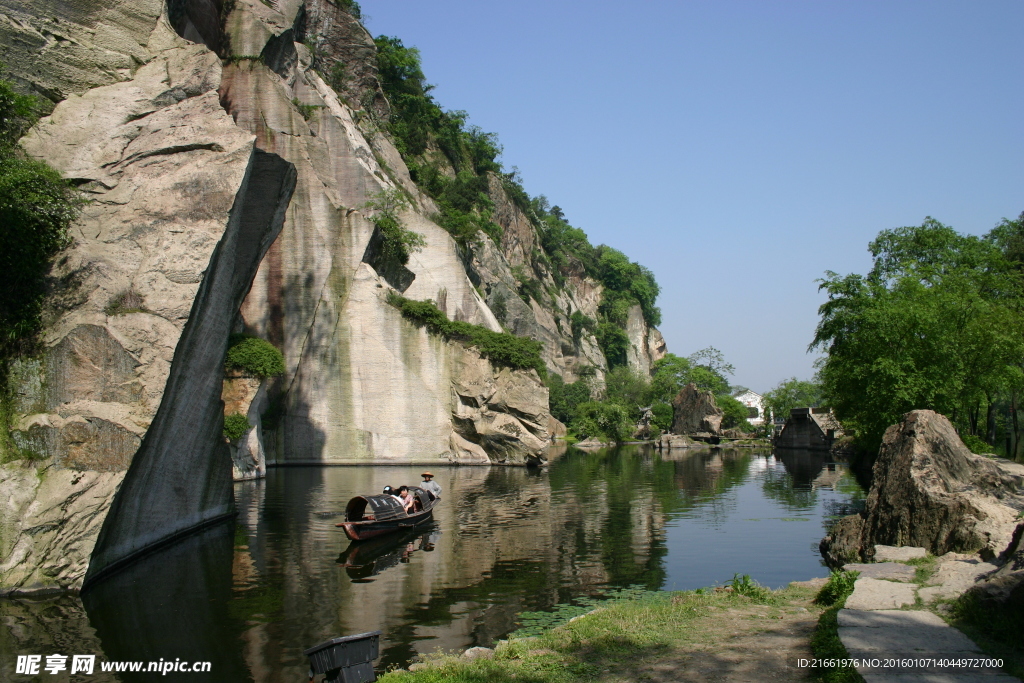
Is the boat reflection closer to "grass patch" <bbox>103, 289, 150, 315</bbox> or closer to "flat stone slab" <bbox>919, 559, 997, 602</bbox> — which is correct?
"grass patch" <bbox>103, 289, 150, 315</bbox>

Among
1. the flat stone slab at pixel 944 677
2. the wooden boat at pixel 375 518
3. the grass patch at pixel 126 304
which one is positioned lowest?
the wooden boat at pixel 375 518

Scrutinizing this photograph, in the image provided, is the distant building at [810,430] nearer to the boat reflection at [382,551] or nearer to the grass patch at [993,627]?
the boat reflection at [382,551]

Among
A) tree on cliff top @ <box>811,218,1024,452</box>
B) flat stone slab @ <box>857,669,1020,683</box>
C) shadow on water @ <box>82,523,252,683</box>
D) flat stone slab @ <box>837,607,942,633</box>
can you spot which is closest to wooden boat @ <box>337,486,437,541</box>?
shadow on water @ <box>82,523,252,683</box>

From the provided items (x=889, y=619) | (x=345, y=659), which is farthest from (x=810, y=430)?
(x=345, y=659)

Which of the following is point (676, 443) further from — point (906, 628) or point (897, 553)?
point (906, 628)

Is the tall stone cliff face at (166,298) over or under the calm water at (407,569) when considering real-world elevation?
over

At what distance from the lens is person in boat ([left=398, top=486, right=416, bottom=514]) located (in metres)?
20.4

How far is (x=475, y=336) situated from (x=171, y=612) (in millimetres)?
30356

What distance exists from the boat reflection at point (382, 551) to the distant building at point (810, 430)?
45.7 metres

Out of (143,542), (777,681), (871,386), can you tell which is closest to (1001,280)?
(871,386)

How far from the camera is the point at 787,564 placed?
52.4 feet

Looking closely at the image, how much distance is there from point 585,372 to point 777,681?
7856cm

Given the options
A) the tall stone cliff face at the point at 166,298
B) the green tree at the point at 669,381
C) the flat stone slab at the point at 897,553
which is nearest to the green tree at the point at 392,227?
the tall stone cliff face at the point at 166,298

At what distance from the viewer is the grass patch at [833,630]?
→ 20.5 ft
